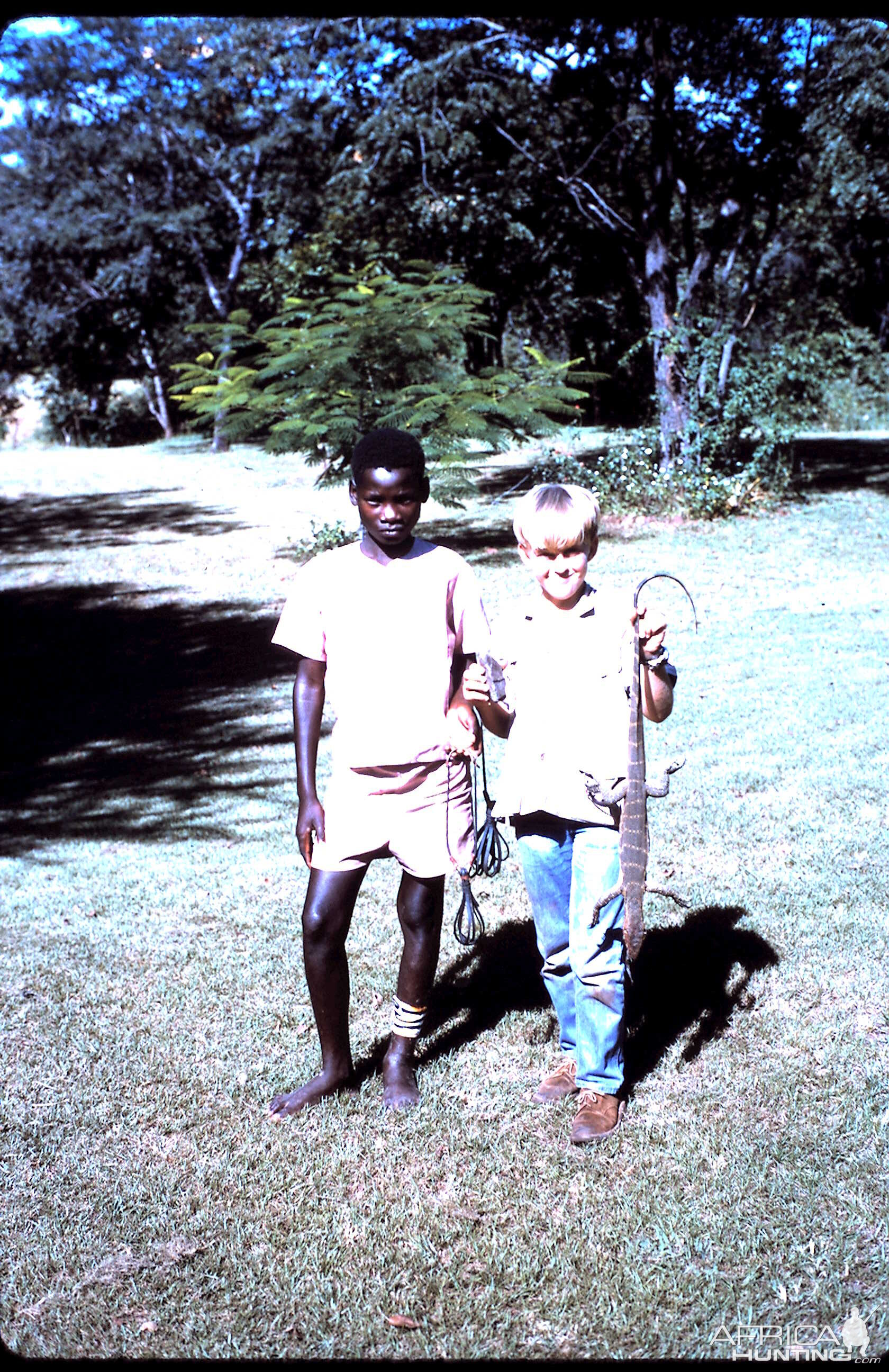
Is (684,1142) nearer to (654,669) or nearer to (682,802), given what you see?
(654,669)

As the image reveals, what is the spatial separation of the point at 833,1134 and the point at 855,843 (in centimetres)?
245

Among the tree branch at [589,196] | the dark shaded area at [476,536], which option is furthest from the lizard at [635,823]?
the tree branch at [589,196]

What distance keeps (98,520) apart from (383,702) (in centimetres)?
1856

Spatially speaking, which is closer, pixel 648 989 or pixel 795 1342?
pixel 795 1342

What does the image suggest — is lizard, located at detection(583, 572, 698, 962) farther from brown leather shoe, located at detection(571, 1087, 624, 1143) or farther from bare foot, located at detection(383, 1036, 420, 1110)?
bare foot, located at detection(383, 1036, 420, 1110)

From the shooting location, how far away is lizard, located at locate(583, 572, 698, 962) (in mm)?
3066

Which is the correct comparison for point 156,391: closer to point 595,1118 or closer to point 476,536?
point 476,536

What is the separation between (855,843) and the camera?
219 inches

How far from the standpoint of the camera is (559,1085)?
3.68 metres

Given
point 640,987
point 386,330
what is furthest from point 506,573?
point 640,987

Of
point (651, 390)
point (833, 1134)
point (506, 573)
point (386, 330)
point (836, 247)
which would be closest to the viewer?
point (833, 1134)

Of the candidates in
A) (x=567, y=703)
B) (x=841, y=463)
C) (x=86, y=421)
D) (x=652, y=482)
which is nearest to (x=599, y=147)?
(x=652, y=482)

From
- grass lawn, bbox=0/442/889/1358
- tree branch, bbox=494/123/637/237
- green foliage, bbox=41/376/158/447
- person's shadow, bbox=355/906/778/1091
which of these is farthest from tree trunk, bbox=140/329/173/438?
person's shadow, bbox=355/906/778/1091

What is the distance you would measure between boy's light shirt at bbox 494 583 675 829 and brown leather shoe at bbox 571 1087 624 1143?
0.82m
